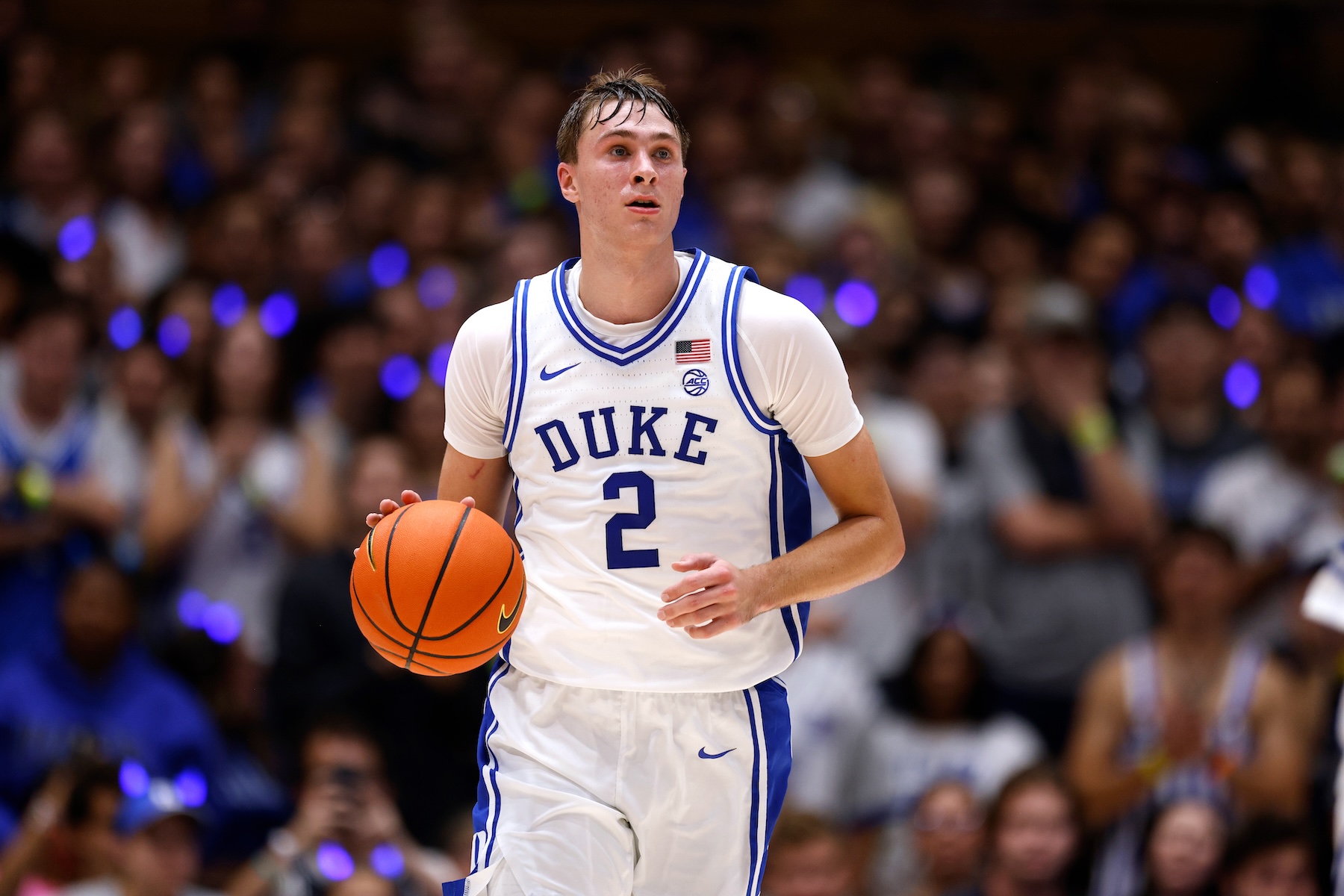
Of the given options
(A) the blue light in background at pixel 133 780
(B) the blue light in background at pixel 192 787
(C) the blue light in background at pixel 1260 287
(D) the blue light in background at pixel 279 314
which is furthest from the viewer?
(C) the blue light in background at pixel 1260 287

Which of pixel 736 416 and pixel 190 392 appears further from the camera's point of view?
pixel 190 392

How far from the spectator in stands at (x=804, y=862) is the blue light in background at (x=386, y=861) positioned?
1.55m

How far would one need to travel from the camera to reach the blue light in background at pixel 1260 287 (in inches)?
376

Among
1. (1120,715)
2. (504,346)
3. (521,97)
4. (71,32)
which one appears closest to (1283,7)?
(521,97)

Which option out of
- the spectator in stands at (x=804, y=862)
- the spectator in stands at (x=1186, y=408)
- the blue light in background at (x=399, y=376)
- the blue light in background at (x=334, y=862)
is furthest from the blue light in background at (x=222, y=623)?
the spectator in stands at (x=1186, y=408)

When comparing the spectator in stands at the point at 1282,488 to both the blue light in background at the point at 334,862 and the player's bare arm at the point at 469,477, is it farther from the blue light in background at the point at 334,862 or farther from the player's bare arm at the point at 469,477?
the player's bare arm at the point at 469,477

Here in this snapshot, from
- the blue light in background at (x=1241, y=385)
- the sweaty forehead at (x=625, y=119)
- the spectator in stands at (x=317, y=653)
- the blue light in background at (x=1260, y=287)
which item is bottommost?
the spectator in stands at (x=317, y=653)

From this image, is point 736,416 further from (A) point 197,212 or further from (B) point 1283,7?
(B) point 1283,7

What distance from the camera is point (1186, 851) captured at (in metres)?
6.90

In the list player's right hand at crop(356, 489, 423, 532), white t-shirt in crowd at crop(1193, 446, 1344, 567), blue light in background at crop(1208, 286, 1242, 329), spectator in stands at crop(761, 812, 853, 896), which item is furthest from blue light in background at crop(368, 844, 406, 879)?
blue light in background at crop(1208, 286, 1242, 329)

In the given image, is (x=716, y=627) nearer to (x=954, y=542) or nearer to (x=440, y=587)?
(x=440, y=587)

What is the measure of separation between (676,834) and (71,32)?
940cm

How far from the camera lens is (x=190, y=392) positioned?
27.1 ft

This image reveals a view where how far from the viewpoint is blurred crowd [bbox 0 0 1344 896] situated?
7082 millimetres
